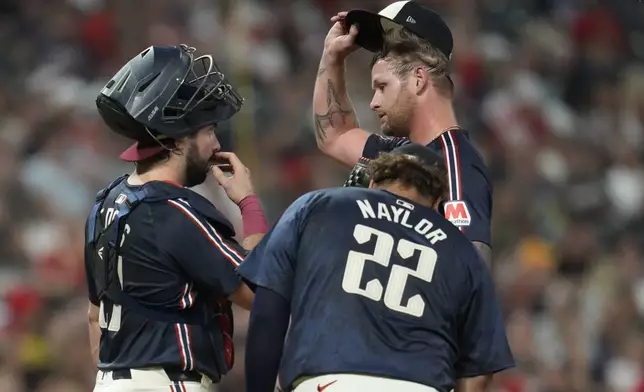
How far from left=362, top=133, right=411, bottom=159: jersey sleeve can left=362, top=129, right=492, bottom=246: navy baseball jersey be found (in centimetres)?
39

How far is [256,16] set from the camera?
1195 centimetres

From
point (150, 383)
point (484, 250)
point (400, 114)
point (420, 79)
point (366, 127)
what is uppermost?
point (420, 79)

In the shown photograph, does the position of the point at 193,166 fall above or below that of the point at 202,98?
below

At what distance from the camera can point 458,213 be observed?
4609mm

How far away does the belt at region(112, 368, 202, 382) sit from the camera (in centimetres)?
442

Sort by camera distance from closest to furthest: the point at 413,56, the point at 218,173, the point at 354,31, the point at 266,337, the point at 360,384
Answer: the point at 360,384
the point at 266,337
the point at 218,173
the point at 413,56
the point at 354,31

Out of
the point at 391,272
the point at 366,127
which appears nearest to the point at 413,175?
the point at 391,272

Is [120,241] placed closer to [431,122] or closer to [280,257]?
[280,257]

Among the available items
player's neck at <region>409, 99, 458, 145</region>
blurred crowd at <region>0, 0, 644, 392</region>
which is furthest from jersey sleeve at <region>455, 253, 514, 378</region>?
blurred crowd at <region>0, 0, 644, 392</region>

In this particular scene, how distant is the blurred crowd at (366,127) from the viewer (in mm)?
8812

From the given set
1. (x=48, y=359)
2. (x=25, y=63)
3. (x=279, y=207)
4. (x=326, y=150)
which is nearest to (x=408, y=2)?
(x=326, y=150)

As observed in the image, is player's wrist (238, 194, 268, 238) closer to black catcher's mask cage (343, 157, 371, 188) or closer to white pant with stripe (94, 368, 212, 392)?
black catcher's mask cage (343, 157, 371, 188)

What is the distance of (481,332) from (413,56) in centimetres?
119

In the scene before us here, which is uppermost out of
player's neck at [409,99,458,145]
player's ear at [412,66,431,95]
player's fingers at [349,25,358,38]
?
player's fingers at [349,25,358,38]
